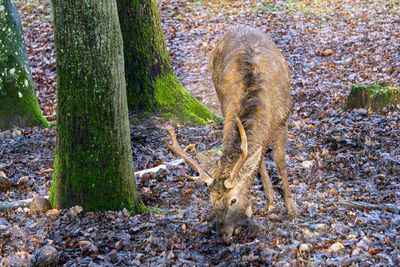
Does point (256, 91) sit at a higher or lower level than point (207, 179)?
higher

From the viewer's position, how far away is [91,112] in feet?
15.8

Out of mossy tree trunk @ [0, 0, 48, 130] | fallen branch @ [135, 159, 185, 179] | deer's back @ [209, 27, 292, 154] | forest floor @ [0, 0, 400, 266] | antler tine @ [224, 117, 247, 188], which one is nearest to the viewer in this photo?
forest floor @ [0, 0, 400, 266]

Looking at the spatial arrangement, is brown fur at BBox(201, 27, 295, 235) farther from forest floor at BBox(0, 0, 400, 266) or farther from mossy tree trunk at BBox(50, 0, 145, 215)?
mossy tree trunk at BBox(50, 0, 145, 215)

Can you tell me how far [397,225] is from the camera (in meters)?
4.72

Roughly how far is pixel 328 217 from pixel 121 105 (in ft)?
10.2

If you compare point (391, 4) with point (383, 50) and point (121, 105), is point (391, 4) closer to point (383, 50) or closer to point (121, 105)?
point (383, 50)

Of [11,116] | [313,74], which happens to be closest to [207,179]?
[11,116]

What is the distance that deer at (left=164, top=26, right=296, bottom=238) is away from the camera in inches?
188

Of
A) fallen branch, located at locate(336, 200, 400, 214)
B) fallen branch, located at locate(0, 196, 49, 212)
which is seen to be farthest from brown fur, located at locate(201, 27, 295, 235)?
fallen branch, located at locate(0, 196, 49, 212)

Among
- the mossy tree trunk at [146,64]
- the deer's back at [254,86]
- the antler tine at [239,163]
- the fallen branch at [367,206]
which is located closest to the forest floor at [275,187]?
the fallen branch at [367,206]

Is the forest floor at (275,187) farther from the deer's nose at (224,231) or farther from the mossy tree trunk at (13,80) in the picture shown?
the mossy tree trunk at (13,80)

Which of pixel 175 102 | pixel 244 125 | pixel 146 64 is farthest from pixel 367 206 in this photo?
pixel 146 64

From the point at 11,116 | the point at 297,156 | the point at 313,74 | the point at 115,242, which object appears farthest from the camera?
the point at 313,74

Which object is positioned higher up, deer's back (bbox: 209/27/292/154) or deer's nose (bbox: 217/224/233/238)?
deer's back (bbox: 209/27/292/154)
